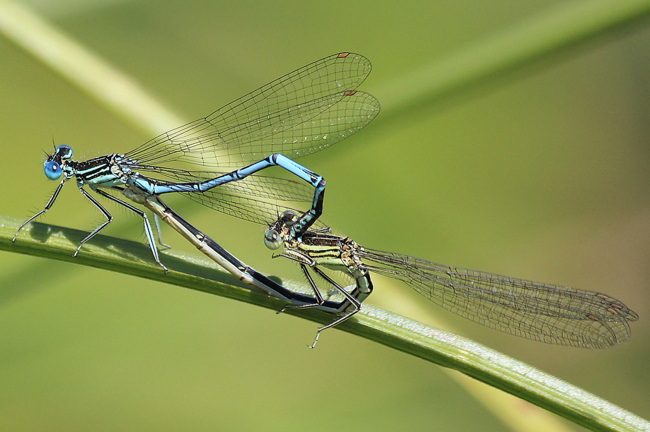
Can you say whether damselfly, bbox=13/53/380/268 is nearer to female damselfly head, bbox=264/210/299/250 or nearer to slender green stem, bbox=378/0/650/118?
female damselfly head, bbox=264/210/299/250

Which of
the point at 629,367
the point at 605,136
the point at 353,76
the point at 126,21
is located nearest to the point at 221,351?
the point at 353,76

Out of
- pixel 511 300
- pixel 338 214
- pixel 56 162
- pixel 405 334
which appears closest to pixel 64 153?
pixel 56 162

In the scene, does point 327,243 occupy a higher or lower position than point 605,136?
lower

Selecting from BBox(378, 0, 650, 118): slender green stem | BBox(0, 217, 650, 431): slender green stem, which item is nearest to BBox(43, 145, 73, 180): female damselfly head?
BBox(0, 217, 650, 431): slender green stem

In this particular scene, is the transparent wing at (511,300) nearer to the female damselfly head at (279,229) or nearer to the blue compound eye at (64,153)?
the female damselfly head at (279,229)

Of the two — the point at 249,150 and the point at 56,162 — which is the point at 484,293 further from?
the point at 56,162

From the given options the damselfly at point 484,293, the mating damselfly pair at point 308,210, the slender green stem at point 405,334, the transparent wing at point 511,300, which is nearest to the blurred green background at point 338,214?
the mating damselfly pair at point 308,210

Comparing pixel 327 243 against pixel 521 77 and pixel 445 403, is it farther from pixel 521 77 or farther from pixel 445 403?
pixel 521 77
